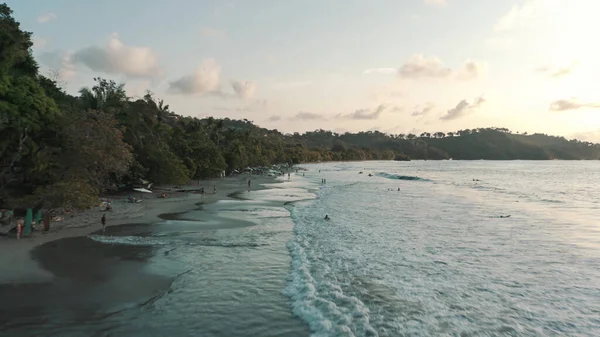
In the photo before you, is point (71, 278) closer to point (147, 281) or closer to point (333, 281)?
point (147, 281)

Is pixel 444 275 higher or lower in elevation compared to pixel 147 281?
lower

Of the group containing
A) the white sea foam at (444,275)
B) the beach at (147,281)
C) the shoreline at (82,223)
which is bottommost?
the white sea foam at (444,275)

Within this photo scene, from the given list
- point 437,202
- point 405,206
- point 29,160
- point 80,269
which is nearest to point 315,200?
point 405,206

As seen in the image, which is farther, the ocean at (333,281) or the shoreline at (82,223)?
the shoreline at (82,223)

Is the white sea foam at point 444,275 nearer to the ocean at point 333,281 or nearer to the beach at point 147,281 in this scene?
the ocean at point 333,281

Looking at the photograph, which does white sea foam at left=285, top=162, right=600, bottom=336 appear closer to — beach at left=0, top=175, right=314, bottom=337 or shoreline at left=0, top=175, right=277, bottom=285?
beach at left=0, top=175, right=314, bottom=337

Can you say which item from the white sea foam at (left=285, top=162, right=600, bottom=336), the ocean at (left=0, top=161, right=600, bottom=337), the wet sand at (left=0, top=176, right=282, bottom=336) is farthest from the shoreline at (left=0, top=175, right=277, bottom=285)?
the white sea foam at (left=285, top=162, right=600, bottom=336)

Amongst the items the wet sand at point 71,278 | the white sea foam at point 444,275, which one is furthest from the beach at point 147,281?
the white sea foam at point 444,275

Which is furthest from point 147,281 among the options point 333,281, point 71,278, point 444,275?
point 444,275

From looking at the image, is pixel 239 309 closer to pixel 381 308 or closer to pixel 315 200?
pixel 381 308
